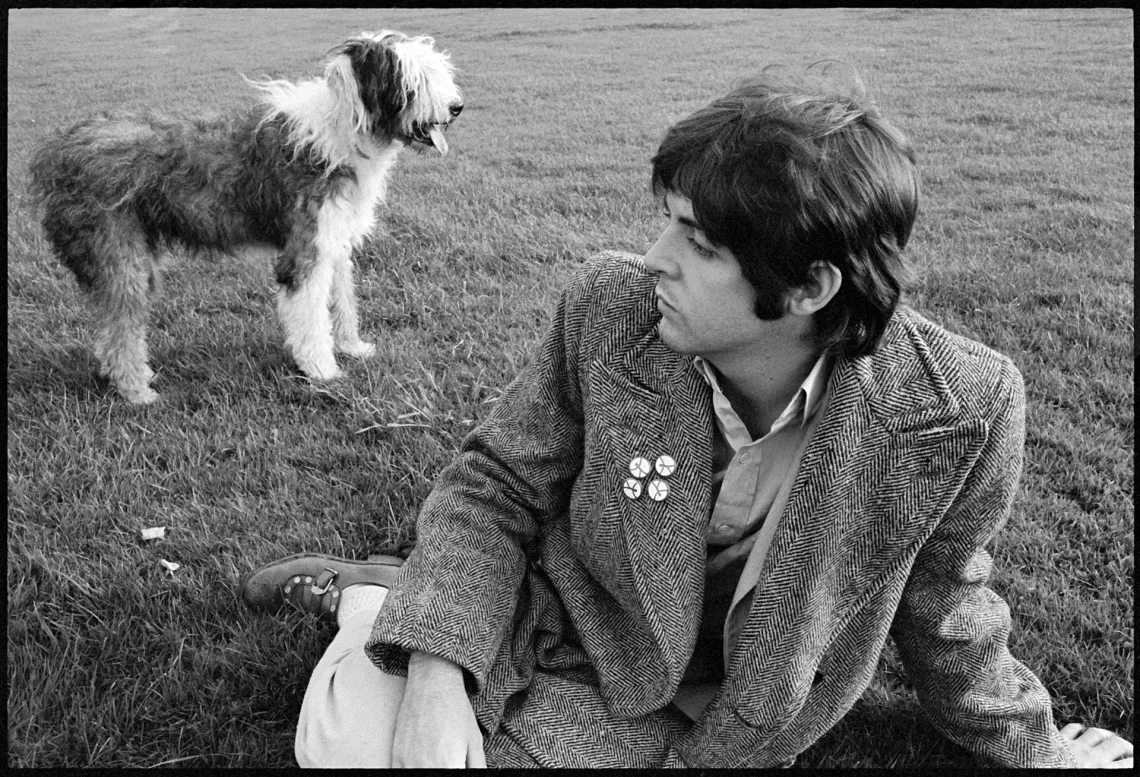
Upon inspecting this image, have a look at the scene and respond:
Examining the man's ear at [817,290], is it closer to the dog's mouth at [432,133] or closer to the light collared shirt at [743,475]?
the light collared shirt at [743,475]

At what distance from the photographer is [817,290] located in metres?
1.89

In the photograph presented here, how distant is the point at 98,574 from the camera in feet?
10.1

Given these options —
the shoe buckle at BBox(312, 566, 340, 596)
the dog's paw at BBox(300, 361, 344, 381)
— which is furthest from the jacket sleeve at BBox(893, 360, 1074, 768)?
the dog's paw at BBox(300, 361, 344, 381)

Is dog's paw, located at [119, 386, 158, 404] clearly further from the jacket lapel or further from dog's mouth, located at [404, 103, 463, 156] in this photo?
the jacket lapel

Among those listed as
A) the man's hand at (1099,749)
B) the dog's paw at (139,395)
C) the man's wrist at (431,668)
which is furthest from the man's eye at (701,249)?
the dog's paw at (139,395)

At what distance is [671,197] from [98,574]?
233 centimetres

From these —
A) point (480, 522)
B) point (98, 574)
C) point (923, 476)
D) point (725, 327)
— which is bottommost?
point (98, 574)

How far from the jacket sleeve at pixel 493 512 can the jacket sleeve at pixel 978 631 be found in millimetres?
837

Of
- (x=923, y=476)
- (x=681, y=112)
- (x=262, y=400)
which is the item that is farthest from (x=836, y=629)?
(x=681, y=112)

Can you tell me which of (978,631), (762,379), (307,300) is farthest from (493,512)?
(307,300)

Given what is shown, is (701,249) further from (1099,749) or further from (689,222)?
(1099,749)

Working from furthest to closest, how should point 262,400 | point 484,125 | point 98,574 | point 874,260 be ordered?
point 484,125 < point 262,400 < point 98,574 < point 874,260

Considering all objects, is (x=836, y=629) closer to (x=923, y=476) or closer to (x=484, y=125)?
(x=923, y=476)

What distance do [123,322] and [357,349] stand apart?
42.1 inches
